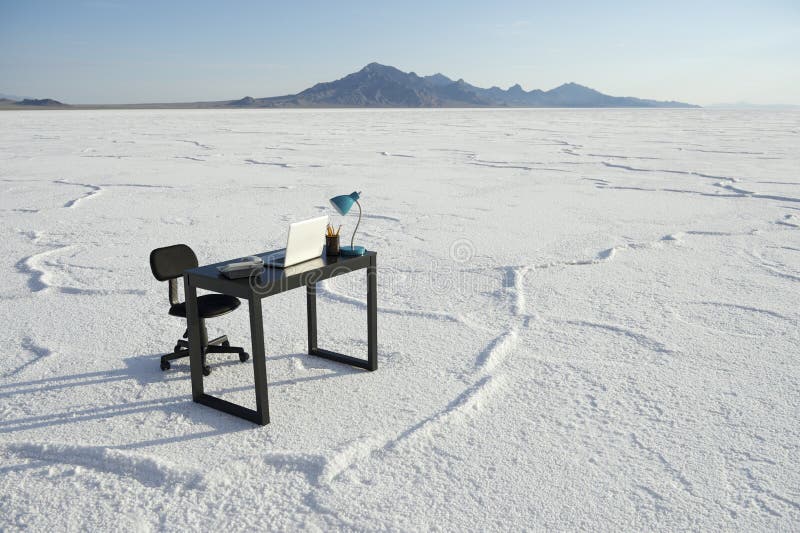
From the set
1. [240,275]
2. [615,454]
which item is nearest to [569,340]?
[615,454]

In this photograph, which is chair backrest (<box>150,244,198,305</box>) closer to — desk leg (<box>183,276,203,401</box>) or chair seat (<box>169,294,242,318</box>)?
chair seat (<box>169,294,242,318</box>)

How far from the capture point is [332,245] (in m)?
2.89

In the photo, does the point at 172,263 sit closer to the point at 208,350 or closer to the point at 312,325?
the point at 208,350

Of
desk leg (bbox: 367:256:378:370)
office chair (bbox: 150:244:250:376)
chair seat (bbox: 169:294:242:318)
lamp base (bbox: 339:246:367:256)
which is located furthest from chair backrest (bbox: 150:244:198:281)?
desk leg (bbox: 367:256:378:370)

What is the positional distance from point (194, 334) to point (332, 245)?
0.70 metres

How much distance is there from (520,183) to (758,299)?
18.9ft

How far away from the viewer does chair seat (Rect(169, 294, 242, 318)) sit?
288 cm

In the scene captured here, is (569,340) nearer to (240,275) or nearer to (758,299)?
(758,299)

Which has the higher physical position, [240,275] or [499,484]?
[240,275]

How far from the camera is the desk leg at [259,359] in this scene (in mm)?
2406

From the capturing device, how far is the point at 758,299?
4.05 metres

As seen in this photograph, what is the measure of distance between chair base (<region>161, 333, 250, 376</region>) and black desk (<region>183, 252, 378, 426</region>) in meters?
0.30

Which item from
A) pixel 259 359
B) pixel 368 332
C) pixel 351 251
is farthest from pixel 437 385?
pixel 259 359

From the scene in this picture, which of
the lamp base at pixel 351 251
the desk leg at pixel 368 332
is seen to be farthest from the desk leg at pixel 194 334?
the lamp base at pixel 351 251
